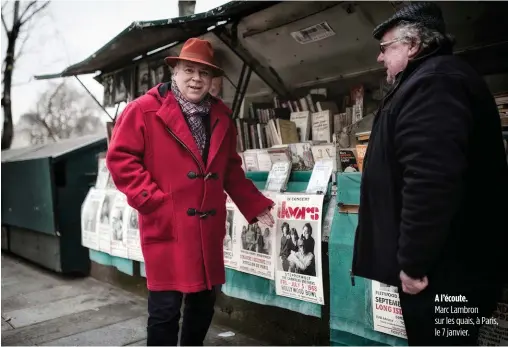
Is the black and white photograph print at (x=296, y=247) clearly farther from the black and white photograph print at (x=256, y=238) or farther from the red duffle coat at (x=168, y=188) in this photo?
the red duffle coat at (x=168, y=188)

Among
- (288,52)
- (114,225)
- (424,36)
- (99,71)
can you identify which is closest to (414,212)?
(424,36)

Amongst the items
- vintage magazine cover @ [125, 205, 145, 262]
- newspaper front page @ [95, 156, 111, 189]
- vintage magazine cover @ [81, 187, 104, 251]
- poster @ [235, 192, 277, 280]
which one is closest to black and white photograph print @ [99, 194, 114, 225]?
vintage magazine cover @ [81, 187, 104, 251]

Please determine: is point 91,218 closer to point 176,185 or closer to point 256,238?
point 256,238

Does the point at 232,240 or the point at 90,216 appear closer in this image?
the point at 232,240

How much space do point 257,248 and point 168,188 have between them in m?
0.98

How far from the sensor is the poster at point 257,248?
2.83 meters

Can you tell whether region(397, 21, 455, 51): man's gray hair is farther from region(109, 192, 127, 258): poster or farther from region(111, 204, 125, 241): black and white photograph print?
region(111, 204, 125, 241): black and white photograph print

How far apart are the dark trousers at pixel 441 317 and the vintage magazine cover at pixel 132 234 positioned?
9.21 ft

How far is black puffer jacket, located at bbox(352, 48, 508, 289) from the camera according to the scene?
137 centimetres

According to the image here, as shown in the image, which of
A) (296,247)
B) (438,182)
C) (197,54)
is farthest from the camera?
(296,247)

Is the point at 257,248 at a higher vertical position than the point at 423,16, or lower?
lower

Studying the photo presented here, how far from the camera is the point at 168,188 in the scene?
2160 millimetres

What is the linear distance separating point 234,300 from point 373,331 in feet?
4.73

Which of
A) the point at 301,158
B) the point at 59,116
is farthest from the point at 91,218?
the point at 59,116
